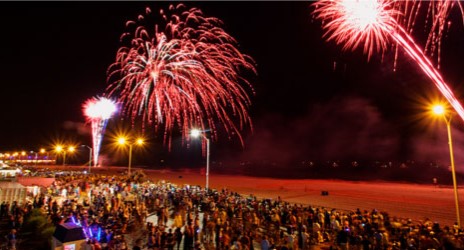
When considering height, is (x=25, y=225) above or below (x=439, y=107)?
below

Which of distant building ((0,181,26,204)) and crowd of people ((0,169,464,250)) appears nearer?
crowd of people ((0,169,464,250))

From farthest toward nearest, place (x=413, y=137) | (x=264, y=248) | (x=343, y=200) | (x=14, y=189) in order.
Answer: (x=413, y=137) < (x=343, y=200) < (x=14, y=189) < (x=264, y=248)

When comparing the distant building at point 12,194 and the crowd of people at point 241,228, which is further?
the distant building at point 12,194

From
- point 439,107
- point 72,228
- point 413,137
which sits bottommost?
point 72,228

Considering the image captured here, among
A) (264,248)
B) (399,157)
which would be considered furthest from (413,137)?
(264,248)

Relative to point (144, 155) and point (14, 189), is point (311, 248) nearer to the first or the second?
point (14, 189)

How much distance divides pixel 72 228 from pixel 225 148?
6462 inches

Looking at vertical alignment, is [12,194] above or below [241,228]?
above

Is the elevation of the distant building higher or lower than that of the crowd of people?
higher

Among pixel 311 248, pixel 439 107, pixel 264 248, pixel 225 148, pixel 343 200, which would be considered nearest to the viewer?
pixel 264 248

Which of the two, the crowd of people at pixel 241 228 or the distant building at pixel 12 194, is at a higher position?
the distant building at pixel 12 194

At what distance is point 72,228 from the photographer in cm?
1112

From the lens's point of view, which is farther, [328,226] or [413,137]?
[413,137]

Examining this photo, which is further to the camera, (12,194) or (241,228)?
(12,194)
